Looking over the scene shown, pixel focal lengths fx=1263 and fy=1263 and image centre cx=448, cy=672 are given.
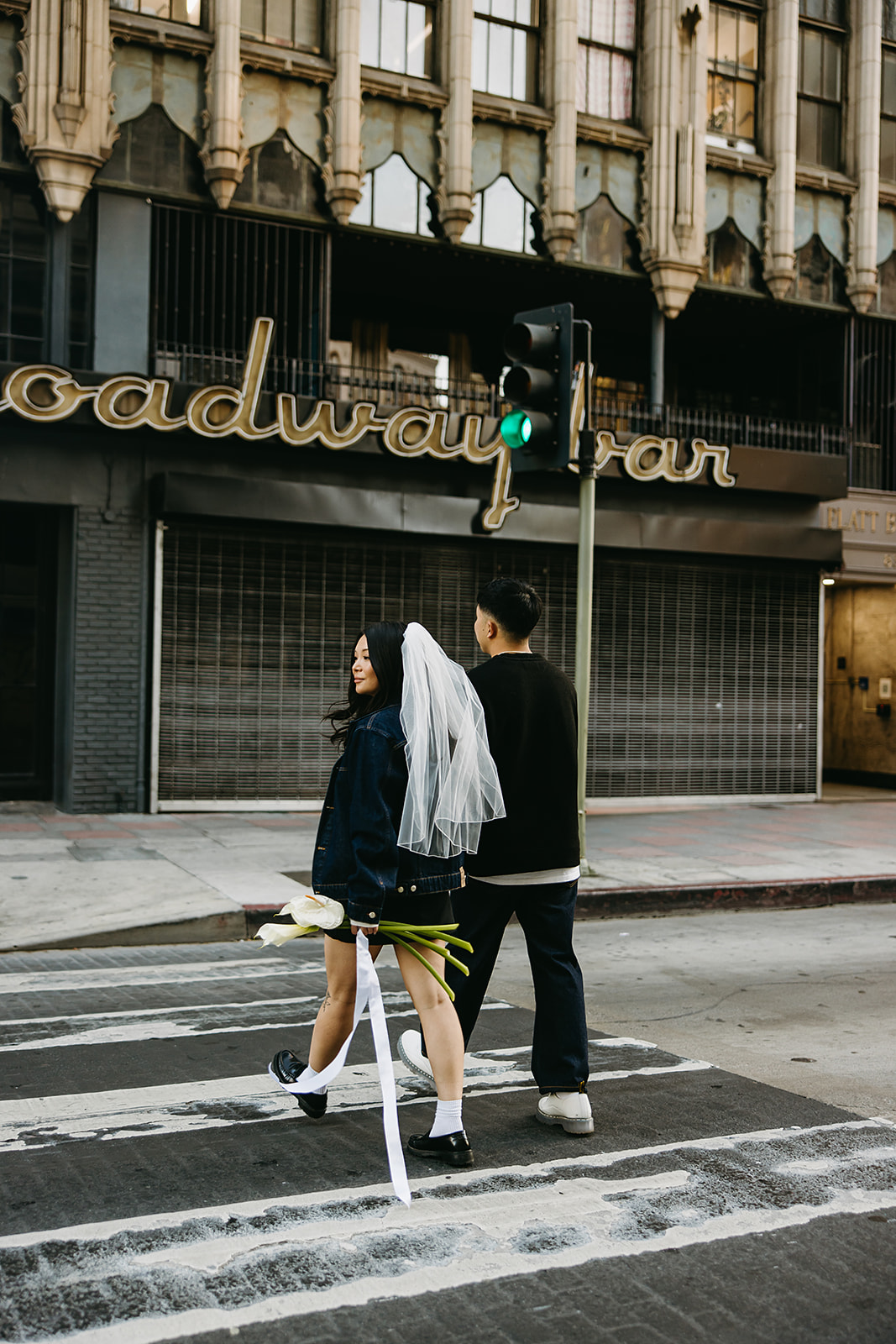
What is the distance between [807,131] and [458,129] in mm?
6040

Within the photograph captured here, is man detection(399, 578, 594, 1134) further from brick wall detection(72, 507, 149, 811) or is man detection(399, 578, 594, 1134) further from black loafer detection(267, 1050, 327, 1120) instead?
brick wall detection(72, 507, 149, 811)

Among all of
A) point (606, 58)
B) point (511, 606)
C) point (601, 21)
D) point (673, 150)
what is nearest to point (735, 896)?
point (511, 606)

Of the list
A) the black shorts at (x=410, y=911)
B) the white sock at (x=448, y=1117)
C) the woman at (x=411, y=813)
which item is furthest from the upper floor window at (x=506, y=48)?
the white sock at (x=448, y=1117)

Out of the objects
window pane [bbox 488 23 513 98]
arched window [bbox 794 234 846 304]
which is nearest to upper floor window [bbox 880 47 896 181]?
arched window [bbox 794 234 846 304]

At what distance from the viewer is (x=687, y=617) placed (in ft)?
57.0

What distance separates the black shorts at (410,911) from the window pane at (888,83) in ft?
60.7

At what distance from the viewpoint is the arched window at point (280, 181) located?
584 inches

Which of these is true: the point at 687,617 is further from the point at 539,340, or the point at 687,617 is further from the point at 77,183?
the point at 77,183

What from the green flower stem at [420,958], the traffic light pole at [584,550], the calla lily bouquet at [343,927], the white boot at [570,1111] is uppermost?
the traffic light pole at [584,550]

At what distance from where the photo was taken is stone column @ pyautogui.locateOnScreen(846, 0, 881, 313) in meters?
18.4

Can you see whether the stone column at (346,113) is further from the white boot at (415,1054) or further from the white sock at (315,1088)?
the white sock at (315,1088)

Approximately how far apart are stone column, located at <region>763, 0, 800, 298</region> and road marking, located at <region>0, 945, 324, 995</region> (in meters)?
13.5

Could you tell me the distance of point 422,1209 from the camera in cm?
403

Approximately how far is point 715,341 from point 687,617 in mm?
4853
